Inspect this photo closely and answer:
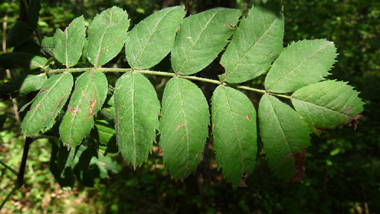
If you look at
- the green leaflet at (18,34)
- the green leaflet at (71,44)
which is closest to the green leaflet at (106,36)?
the green leaflet at (71,44)

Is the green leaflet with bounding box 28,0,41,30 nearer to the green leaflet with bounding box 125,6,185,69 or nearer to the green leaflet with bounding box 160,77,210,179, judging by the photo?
the green leaflet with bounding box 125,6,185,69

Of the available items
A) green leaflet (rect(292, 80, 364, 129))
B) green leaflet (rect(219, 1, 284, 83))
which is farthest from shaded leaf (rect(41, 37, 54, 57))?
green leaflet (rect(292, 80, 364, 129))

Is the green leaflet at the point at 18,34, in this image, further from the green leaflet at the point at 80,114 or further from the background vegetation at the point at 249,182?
the background vegetation at the point at 249,182

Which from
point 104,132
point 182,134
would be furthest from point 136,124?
point 104,132

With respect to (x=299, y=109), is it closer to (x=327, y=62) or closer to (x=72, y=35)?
(x=327, y=62)

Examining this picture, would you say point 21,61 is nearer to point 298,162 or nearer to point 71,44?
point 71,44

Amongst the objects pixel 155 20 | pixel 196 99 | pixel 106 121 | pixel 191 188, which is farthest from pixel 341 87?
pixel 191 188
